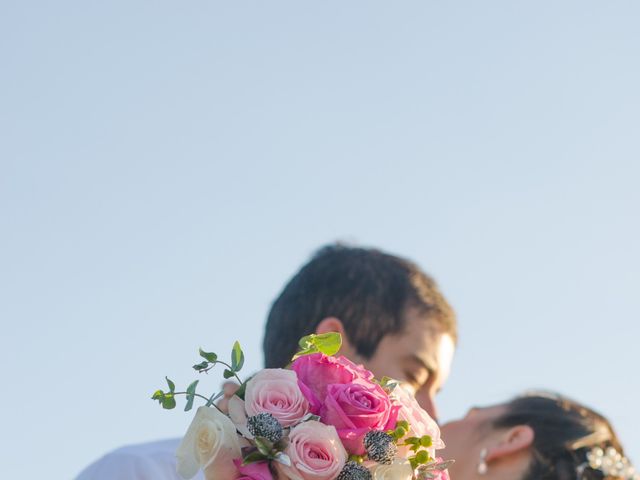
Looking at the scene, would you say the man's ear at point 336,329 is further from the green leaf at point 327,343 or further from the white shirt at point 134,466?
the green leaf at point 327,343

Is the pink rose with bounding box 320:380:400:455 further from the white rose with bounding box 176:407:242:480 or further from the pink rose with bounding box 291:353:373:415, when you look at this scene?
the white rose with bounding box 176:407:242:480

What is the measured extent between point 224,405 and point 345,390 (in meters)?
0.64

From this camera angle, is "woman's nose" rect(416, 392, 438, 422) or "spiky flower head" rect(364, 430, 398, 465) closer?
"spiky flower head" rect(364, 430, 398, 465)


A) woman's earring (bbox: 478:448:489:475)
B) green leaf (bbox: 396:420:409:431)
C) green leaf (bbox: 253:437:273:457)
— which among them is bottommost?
woman's earring (bbox: 478:448:489:475)

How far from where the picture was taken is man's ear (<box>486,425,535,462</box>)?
6246mm

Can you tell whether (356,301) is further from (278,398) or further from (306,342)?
(278,398)

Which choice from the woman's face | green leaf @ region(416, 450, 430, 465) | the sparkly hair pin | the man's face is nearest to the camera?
green leaf @ region(416, 450, 430, 465)

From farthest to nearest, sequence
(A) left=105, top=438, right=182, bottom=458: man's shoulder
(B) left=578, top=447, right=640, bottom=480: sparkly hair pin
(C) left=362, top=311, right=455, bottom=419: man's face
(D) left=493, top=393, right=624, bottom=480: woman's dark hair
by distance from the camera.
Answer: (C) left=362, top=311, right=455, bottom=419: man's face
(D) left=493, top=393, right=624, bottom=480: woman's dark hair
(B) left=578, top=447, right=640, bottom=480: sparkly hair pin
(A) left=105, top=438, right=182, bottom=458: man's shoulder

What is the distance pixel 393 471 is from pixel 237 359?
0.62m

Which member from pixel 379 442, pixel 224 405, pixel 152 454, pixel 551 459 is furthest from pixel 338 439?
pixel 551 459

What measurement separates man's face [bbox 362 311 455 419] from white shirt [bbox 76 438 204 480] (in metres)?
1.27

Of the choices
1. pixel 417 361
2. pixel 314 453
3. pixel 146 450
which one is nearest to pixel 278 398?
pixel 314 453

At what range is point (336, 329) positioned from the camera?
639cm

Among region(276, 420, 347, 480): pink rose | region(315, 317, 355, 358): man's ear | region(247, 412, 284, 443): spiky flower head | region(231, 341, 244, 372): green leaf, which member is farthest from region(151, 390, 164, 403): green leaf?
region(315, 317, 355, 358): man's ear
